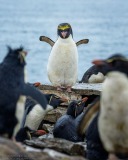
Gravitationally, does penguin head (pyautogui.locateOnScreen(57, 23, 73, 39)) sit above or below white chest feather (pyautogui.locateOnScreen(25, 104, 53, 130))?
above

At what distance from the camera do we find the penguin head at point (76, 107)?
10625 millimetres

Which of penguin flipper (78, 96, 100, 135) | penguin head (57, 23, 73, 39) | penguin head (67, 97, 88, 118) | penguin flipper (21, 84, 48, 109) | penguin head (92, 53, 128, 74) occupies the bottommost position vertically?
penguin head (67, 97, 88, 118)

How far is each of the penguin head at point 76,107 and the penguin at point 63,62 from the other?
60.4 inches

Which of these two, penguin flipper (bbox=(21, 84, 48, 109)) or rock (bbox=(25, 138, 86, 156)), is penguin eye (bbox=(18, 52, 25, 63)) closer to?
penguin flipper (bbox=(21, 84, 48, 109))

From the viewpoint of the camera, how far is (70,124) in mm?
10336

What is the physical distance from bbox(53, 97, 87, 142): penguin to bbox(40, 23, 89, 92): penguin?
1.82 meters

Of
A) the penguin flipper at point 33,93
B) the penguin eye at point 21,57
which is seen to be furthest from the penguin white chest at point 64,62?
the penguin eye at point 21,57

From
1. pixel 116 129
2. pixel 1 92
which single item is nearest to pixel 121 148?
pixel 116 129

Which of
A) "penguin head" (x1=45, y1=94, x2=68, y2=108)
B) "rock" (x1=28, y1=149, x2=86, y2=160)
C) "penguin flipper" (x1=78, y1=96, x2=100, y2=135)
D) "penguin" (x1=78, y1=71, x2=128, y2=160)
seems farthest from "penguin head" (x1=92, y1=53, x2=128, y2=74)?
"penguin head" (x1=45, y1=94, x2=68, y2=108)

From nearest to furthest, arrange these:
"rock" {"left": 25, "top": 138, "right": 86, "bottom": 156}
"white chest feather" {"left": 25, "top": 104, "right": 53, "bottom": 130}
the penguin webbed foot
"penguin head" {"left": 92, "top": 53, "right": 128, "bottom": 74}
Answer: "penguin head" {"left": 92, "top": 53, "right": 128, "bottom": 74}, "rock" {"left": 25, "top": 138, "right": 86, "bottom": 156}, "white chest feather" {"left": 25, "top": 104, "right": 53, "bottom": 130}, the penguin webbed foot

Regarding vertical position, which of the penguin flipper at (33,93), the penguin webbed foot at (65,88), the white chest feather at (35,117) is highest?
the penguin flipper at (33,93)

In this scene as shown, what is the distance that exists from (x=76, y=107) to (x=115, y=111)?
4.30 metres

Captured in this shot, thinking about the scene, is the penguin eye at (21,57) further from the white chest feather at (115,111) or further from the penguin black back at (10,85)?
the white chest feather at (115,111)

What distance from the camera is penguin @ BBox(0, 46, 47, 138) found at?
23.2ft
